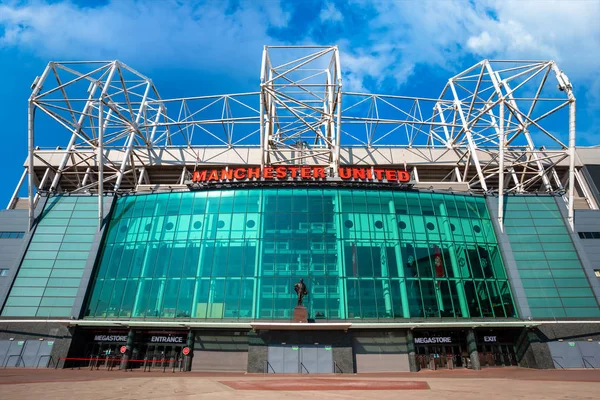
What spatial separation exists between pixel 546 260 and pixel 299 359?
98.2 feet

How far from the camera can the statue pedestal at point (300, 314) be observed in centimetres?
3294

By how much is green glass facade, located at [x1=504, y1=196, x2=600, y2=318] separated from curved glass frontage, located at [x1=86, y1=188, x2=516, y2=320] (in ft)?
8.48

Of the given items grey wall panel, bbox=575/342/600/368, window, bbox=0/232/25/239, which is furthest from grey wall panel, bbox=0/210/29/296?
grey wall panel, bbox=575/342/600/368

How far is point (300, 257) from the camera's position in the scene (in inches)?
1479

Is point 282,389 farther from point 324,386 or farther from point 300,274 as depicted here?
point 300,274

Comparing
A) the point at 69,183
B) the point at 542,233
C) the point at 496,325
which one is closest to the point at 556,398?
the point at 496,325

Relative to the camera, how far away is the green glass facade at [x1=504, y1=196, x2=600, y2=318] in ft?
120

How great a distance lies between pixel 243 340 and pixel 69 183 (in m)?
45.0

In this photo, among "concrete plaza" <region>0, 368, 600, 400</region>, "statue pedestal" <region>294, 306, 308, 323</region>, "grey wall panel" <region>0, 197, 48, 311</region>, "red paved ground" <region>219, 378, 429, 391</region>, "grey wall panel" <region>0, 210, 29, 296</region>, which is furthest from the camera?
"grey wall panel" <region>0, 210, 29, 296</region>

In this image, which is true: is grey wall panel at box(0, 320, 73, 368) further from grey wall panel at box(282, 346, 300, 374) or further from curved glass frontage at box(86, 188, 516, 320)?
grey wall panel at box(282, 346, 300, 374)

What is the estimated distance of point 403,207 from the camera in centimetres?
4169


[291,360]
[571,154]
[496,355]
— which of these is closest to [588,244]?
[571,154]

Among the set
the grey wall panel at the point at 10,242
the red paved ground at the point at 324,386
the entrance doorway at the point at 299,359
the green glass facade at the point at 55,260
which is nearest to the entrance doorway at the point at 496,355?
the entrance doorway at the point at 299,359

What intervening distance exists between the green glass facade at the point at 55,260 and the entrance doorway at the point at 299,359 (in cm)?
2174
